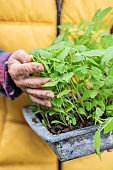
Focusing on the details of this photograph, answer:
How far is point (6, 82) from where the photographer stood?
0.69 m

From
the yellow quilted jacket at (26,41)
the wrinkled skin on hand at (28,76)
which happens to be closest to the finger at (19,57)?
the wrinkled skin on hand at (28,76)

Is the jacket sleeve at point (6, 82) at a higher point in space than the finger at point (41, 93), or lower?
higher

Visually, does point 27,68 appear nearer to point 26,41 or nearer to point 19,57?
point 19,57

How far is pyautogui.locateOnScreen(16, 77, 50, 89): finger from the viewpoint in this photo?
584 mm

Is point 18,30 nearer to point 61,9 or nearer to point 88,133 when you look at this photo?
point 61,9

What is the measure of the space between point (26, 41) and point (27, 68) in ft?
0.66

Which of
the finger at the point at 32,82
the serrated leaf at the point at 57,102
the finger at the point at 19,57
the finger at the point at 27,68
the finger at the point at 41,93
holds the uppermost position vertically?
the finger at the point at 19,57

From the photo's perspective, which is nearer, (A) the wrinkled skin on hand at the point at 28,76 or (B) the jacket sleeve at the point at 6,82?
(A) the wrinkled skin on hand at the point at 28,76

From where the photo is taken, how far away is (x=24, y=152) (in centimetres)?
77

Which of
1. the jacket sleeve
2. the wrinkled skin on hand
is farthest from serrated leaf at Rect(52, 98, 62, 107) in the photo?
the jacket sleeve

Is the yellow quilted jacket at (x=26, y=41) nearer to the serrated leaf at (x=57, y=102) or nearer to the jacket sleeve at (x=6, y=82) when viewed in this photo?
the jacket sleeve at (x=6, y=82)

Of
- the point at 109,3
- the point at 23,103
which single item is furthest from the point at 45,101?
the point at 109,3

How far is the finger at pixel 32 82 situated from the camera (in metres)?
0.58

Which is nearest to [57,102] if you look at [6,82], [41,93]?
[41,93]
